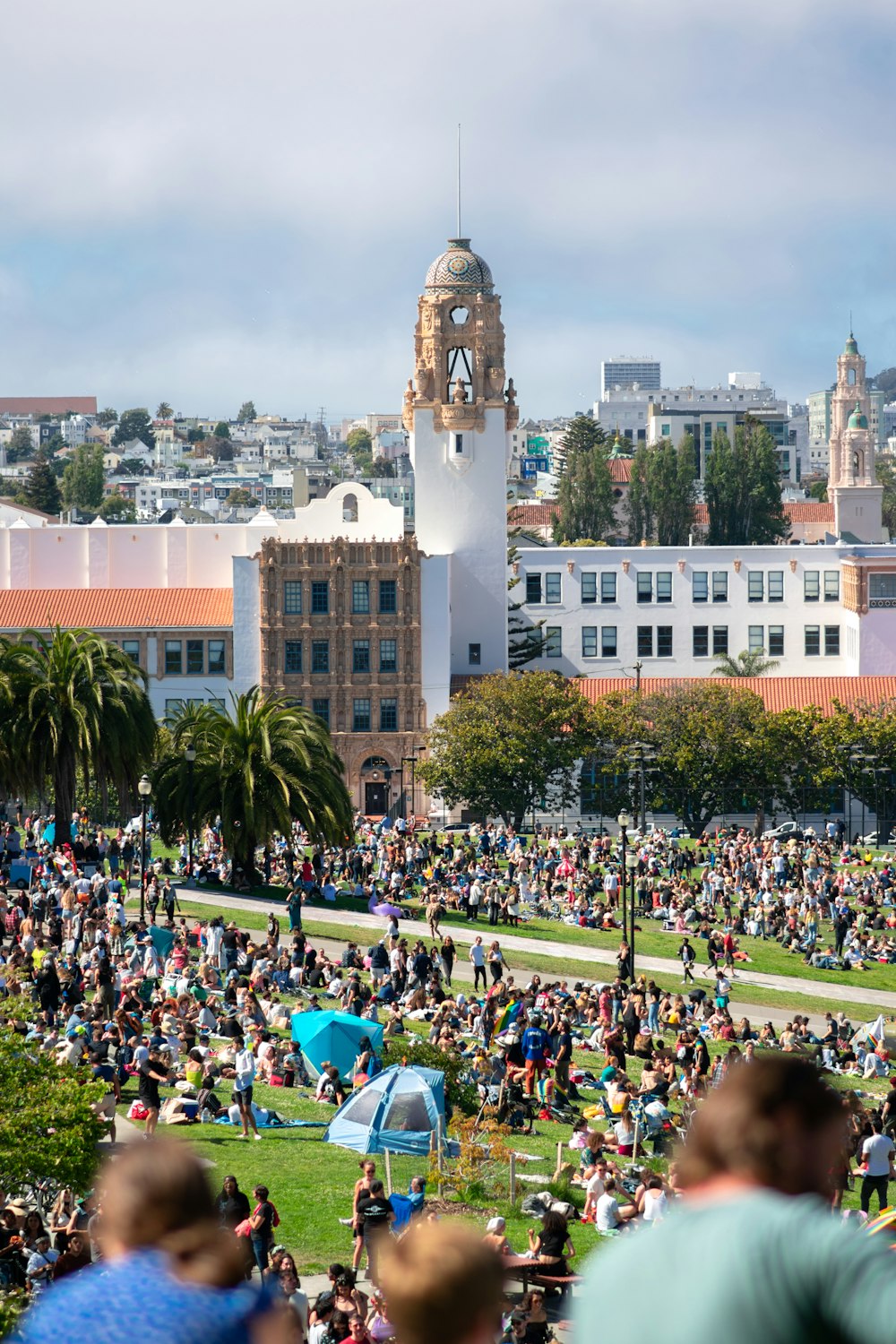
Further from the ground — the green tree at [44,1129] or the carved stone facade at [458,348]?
the carved stone facade at [458,348]

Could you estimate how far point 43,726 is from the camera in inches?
1961

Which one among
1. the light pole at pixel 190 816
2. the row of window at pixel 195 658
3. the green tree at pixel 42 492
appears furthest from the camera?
the green tree at pixel 42 492

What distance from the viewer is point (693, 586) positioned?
98.4 metres

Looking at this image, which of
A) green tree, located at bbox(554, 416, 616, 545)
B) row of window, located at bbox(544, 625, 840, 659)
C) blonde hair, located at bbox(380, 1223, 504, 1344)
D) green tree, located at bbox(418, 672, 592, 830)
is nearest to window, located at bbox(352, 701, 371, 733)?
green tree, located at bbox(418, 672, 592, 830)

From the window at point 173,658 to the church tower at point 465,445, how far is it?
13.6m

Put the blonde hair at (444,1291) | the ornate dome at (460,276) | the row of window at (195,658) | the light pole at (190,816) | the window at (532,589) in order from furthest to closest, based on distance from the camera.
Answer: the window at (532,589), the ornate dome at (460,276), the row of window at (195,658), the light pole at (190,816), the blonde hair at (444,1291)

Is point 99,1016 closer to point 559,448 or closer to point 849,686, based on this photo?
point 849,686

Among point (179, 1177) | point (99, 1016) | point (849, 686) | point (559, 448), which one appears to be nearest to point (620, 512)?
point (559, 448)

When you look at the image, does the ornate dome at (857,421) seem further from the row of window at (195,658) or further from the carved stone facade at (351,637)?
the row of window at (195,658)

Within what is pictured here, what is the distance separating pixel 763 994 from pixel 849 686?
133 feet

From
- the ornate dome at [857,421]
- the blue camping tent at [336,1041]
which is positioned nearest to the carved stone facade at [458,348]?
the ornate dome at [857,421]

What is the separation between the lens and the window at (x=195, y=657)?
83562 millimetres

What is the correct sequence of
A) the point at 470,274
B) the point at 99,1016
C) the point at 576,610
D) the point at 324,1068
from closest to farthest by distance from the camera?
the point at 324,1068, the point at 99,1016, the point at 470,274, the point at 576,610

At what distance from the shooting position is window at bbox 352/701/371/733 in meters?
82.7
